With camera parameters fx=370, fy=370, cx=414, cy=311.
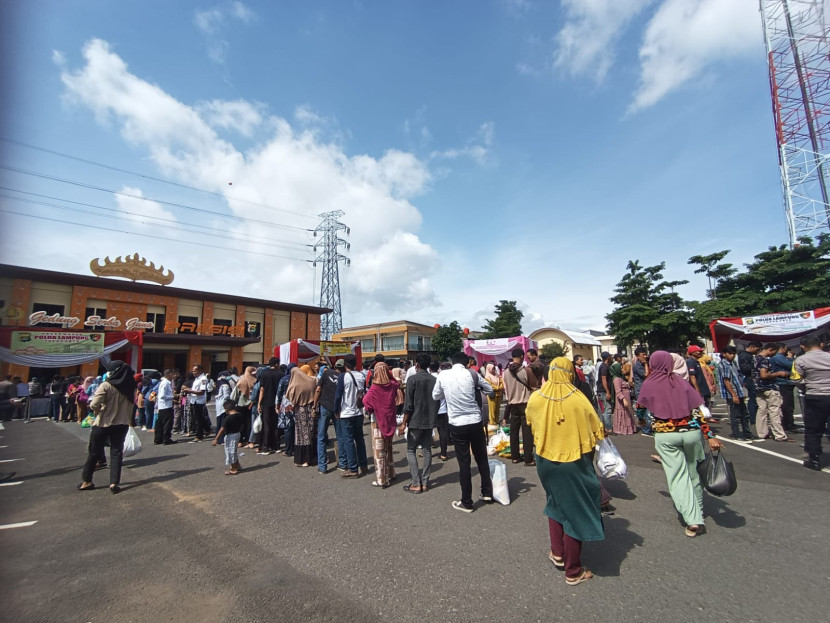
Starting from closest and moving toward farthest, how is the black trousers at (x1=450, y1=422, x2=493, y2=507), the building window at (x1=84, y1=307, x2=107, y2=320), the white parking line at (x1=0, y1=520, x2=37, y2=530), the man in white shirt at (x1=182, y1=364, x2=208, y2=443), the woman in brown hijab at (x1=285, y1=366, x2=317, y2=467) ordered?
the white parking line at (x1=0, y1=520, x2=37, y2=530) < the black trousers at (x1=450, y1=422, x2=493, y2=507) < the woman in brown hijab at (x1=285, y1=366, x2=317, y2=467) < the man in white shirt at (x1=182, y1=364, x2=208, y2=443) < the building window at (x1=84, y1=307, x2=107, y2=320)

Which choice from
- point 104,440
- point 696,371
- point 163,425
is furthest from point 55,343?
point 696,371

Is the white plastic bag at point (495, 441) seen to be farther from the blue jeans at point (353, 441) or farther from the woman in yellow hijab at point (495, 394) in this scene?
the blue jeans at point (353, 441)

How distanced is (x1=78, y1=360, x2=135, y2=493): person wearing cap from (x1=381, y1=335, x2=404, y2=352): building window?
4890cm

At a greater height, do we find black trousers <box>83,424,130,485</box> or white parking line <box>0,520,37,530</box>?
black trousers <box>83,424,130,485</box>

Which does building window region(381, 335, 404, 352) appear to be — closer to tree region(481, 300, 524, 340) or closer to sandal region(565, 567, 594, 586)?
tree region(481, 300, 524, 340)

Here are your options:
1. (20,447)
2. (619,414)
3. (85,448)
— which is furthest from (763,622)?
(20,447)

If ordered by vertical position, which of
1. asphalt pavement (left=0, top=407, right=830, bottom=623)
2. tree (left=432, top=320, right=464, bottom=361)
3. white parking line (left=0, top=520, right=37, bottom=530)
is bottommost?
asphalt pavement (left=0, top=407, right=830, bottom=623)

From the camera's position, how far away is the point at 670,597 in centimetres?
268

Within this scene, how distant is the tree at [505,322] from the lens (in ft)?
165

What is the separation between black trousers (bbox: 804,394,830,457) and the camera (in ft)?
17.7

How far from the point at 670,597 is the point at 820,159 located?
4335cm

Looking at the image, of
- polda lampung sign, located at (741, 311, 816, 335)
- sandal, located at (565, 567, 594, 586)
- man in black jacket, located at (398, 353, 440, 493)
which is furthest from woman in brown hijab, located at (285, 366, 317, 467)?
polda lampung sign, located at (741, 311, 816, 335)

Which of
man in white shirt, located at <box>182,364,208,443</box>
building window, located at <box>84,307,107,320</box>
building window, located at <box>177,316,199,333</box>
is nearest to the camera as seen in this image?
man in white shirt, located at <box>182,364,208,443</box>

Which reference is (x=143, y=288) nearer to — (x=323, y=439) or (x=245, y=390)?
(x=245, y=390)
